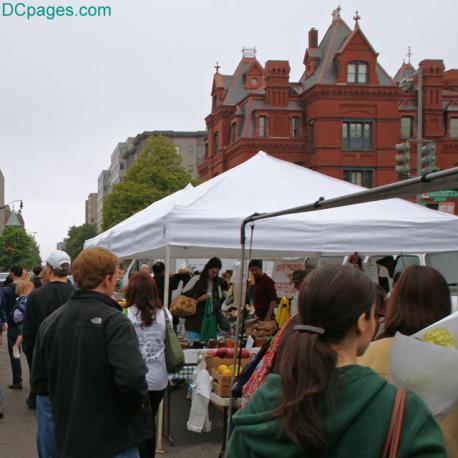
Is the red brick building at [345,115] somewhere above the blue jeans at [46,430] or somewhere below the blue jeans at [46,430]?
above

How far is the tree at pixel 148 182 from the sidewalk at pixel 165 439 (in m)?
41.2

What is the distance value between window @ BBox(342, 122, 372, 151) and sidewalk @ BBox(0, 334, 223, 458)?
4114cm

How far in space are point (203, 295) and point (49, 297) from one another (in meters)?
3.06

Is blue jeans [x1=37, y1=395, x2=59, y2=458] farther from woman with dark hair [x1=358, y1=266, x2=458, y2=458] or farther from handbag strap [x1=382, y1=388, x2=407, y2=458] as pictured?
handbag strap [x1=382, y1=388, x2=407, y2=458]

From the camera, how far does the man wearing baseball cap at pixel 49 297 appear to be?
584cm

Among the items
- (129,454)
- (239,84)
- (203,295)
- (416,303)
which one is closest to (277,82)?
(239,84)

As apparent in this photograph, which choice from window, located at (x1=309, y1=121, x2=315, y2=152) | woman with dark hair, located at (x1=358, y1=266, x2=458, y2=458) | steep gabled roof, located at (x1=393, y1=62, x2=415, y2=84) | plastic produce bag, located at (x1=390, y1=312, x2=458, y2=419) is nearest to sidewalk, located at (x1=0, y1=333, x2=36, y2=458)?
woman with dark hair, located at (x1=358, y1=266, x2=458, y2=458)

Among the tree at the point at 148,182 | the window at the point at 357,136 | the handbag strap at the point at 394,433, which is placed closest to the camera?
the handbag strap at the point at 394,433

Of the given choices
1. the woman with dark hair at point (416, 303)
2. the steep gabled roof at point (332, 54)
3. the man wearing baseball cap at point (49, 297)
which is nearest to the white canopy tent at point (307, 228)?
the man wearing baseball cap at point (49, 297)

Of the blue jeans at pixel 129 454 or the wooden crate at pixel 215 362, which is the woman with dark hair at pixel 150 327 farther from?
the blue jeans at pixel 129 454

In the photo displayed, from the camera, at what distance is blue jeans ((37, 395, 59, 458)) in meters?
4.07

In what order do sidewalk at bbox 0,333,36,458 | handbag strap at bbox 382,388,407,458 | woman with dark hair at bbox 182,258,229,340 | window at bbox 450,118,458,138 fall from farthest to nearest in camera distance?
window at bbox 450,118,458,138 → woman with dark hair at bbox 182,258,229,340 → sidewalk at bbox 0,333,36,458 → handbag strap at bbox 382,388,407,458

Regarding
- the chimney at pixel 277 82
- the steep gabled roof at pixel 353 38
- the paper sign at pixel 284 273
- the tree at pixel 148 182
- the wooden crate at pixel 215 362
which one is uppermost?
the steep gabled roof at pixel 353 38

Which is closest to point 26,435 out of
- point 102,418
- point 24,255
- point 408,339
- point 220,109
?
point 102,418
